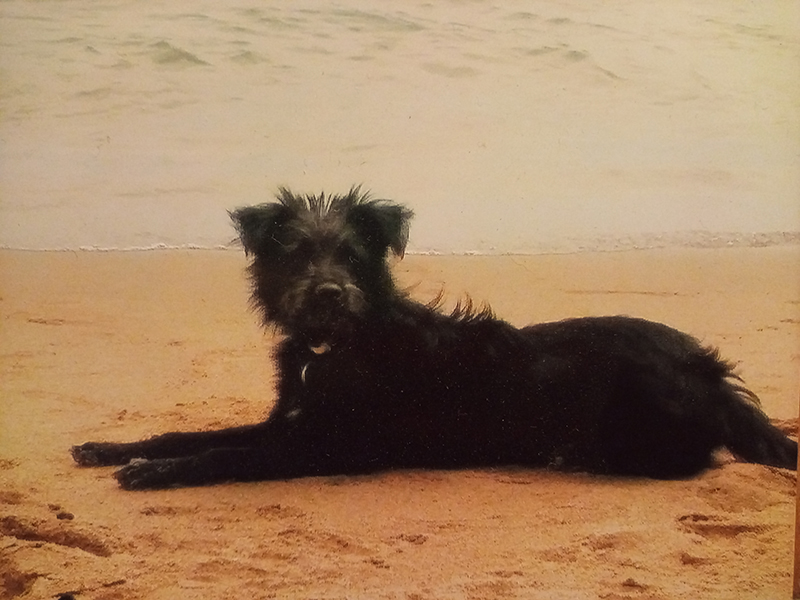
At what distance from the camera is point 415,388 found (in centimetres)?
217

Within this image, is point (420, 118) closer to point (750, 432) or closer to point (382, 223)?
point (382, 223)

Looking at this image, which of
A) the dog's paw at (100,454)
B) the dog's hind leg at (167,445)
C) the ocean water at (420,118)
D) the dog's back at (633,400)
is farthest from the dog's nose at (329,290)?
the dog's paw at (100,454)

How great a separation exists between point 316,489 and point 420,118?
1.15 metres

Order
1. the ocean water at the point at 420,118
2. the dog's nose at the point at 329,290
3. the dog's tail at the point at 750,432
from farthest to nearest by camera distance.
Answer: the dog's tail at the point at 750,432 → the ocean water at the point at 420,118 → the dog's nose at the point at 329,290

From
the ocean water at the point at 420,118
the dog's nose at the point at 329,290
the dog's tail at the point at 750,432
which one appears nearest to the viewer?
the dog's nose at the point at 329,290

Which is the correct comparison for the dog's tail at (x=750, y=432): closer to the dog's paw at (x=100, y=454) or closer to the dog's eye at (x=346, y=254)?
the dog's eye at (x=346, y=254)

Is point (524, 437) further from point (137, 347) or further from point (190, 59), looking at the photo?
point (190, 59)

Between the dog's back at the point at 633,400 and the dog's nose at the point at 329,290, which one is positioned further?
the dog's back at the point at 633,400

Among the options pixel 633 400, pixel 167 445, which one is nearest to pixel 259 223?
pixel 167 445

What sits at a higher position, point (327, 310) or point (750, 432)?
point (327, 310)

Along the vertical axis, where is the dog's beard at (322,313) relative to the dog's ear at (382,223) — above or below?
below

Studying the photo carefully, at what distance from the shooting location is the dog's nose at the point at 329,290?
2.03 meters

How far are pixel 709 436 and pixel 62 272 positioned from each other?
2026 mm

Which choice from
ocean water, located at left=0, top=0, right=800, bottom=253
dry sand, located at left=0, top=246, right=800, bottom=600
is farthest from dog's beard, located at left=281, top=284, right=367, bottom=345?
ocean water, located at left=0, top=0, right=800, bottom=253
